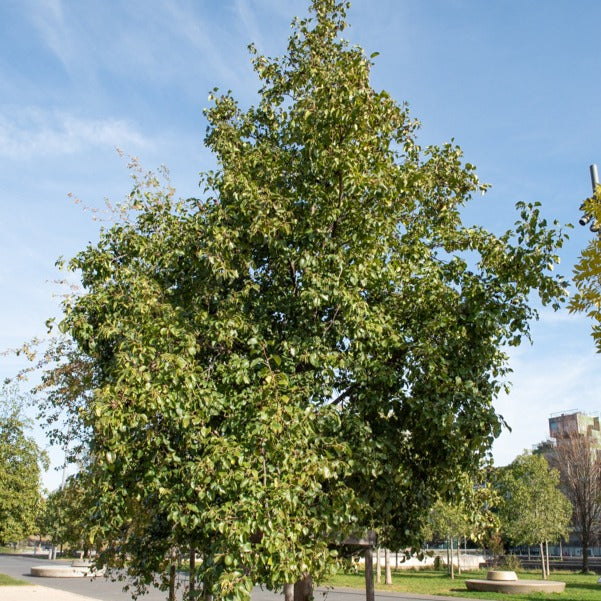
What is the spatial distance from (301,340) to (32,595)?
20.7m

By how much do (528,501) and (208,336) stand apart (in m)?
37.4

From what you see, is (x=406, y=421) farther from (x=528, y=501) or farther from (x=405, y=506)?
(x=528, y=501)

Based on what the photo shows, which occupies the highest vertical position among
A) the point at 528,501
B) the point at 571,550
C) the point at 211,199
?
the point at 211,199

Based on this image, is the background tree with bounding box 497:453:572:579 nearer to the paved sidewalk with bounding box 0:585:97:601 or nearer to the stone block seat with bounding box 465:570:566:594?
the stone block seat with bounding box 465:570:566:594

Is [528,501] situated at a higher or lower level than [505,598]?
higher

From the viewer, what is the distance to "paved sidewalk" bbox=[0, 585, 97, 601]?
21172 mm

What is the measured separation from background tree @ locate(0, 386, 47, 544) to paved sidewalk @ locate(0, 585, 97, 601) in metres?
2.00

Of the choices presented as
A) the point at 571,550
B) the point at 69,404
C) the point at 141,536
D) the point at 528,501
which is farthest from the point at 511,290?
the point at 571,550

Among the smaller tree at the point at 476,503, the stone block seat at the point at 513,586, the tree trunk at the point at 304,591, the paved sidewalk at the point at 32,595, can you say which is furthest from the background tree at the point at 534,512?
the tree trunk at the point at 304,591

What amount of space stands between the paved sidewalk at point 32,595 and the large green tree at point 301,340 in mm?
14283

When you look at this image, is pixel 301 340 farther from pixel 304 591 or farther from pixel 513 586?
pixel 513 586

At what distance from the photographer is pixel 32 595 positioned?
22297 millimetres

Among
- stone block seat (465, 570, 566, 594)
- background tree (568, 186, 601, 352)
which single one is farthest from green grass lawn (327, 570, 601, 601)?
background tree (568, 186, 601, 352)

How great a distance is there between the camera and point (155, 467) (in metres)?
7.16
